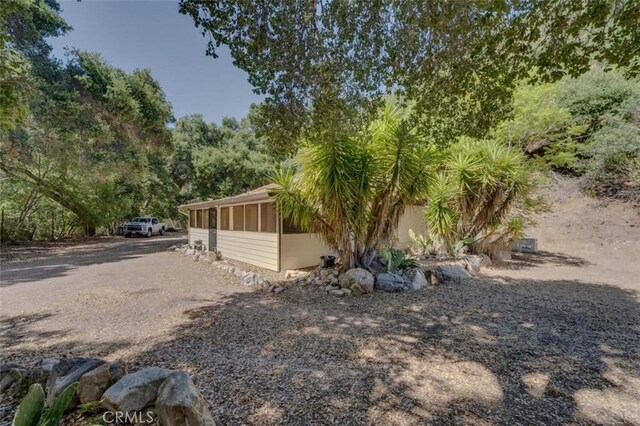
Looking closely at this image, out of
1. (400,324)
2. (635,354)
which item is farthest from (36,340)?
(635,354)

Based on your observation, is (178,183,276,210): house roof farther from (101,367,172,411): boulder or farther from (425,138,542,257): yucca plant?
(101,367,172,411): boulder

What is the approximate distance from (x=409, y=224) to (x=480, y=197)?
3.35 metres

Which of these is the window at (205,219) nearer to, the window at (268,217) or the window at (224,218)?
the window at (224,218)

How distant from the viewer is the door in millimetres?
12471

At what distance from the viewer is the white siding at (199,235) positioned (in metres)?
13.1

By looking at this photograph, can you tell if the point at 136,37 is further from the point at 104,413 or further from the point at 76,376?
the point at 104,413

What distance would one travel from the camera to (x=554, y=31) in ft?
11.9

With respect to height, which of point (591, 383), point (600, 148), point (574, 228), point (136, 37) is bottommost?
point (591, 383)

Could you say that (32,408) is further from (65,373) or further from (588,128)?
(588,128)

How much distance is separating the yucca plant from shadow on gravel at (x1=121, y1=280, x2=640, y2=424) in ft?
12.1


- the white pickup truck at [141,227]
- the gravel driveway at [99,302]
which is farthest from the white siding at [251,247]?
the white pickup truck at [141,227]

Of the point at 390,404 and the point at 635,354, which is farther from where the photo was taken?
the point at 635,354

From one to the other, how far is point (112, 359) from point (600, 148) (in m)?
18.0

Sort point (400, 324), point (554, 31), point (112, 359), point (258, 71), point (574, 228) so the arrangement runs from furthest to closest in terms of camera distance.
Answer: point (574, 228)
point (400, 324)
point (258, 71)
point (554, 31)
point (112, 359)
